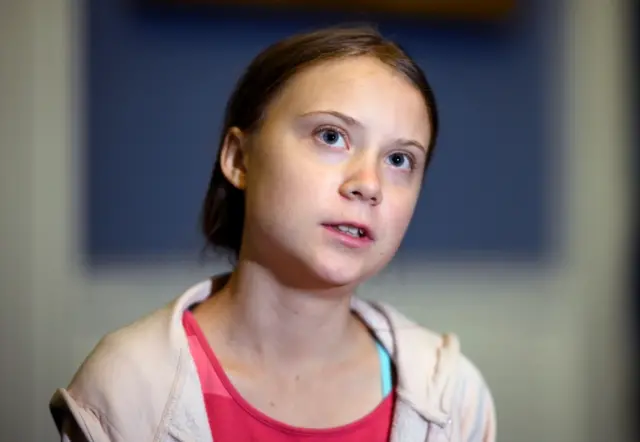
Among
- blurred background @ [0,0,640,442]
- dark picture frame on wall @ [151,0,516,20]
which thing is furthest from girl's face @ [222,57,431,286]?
dark picture frame on wall @ [151,0,516,20]

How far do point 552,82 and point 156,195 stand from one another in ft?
2.59

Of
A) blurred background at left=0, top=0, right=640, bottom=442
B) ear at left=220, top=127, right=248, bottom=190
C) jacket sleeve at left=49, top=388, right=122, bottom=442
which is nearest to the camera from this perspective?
jacket sleeve at left=49, top=388, right=122, bottom=442

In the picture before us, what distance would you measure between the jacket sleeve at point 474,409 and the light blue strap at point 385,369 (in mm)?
71

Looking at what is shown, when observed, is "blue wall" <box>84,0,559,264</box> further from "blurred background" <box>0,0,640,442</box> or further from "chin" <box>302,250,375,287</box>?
"chin" <box>302,250,375,287</box>

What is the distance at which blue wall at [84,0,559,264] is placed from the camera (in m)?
1.34

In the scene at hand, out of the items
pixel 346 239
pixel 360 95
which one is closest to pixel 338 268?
pixel 346 239

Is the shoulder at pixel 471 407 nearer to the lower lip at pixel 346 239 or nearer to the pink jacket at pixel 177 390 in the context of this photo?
the pink jacket at pixel 177 390

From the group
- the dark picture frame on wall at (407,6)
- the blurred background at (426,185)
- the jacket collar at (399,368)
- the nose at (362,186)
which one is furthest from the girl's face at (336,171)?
the dark picture frame on wall at (407,6)

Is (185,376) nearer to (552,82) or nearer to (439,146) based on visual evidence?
(439,146)

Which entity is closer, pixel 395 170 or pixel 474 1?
pixel 395 170

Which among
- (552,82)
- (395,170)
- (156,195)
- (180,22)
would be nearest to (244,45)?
(180,22)

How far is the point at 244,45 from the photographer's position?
1.39m

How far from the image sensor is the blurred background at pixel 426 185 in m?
1.32

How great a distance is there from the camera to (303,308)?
713mm
